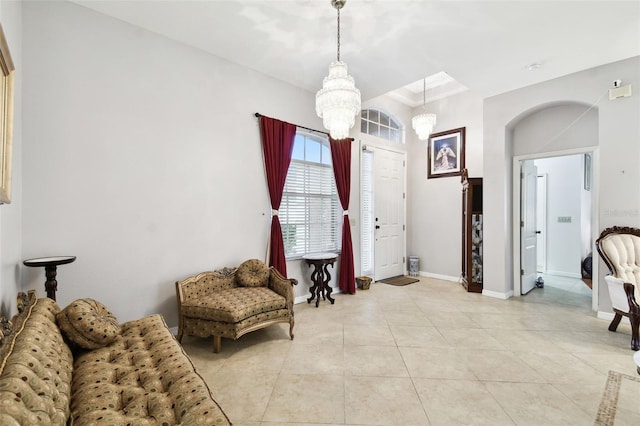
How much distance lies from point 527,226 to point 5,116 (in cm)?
611

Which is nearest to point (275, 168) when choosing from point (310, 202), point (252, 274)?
point (310, 202)

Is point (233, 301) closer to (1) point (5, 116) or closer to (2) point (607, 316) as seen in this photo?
(1) point (5, 116)

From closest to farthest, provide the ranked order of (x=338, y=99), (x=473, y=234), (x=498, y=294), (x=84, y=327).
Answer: (x=84, y=327)
(x=338, y=99)
(x=498, y=294)
(x=473, y=234)

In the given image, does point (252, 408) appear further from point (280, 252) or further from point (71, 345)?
point (280, 252)

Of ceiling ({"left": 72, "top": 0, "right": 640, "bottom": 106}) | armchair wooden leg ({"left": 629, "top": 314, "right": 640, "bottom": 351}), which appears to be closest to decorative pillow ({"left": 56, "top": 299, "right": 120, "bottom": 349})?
ceiling ({"left": 72, "top": 0, "right": 640, "bottom": 106})

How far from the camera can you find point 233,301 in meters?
2.89

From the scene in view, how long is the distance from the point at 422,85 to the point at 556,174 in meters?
3.40

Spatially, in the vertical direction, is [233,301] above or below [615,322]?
above

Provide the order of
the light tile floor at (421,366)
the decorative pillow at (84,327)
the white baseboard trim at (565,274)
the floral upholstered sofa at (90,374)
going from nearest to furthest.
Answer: the floral upholstered sofa at (90,374), the decorative pillow at (84,327), the light tile floor at (421,366), the white baseboard trim at (565,274)

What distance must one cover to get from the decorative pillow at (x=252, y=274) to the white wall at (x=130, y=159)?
24cm

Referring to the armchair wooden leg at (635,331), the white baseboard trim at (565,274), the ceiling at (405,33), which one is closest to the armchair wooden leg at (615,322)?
the armchair wooden leg at (635,331)

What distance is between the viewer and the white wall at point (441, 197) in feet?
17.5

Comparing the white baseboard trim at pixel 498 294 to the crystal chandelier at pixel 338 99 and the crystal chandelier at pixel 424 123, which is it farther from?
the crystal chandelier at pixel 338 99

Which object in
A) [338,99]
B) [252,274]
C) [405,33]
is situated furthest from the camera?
[252,274]
